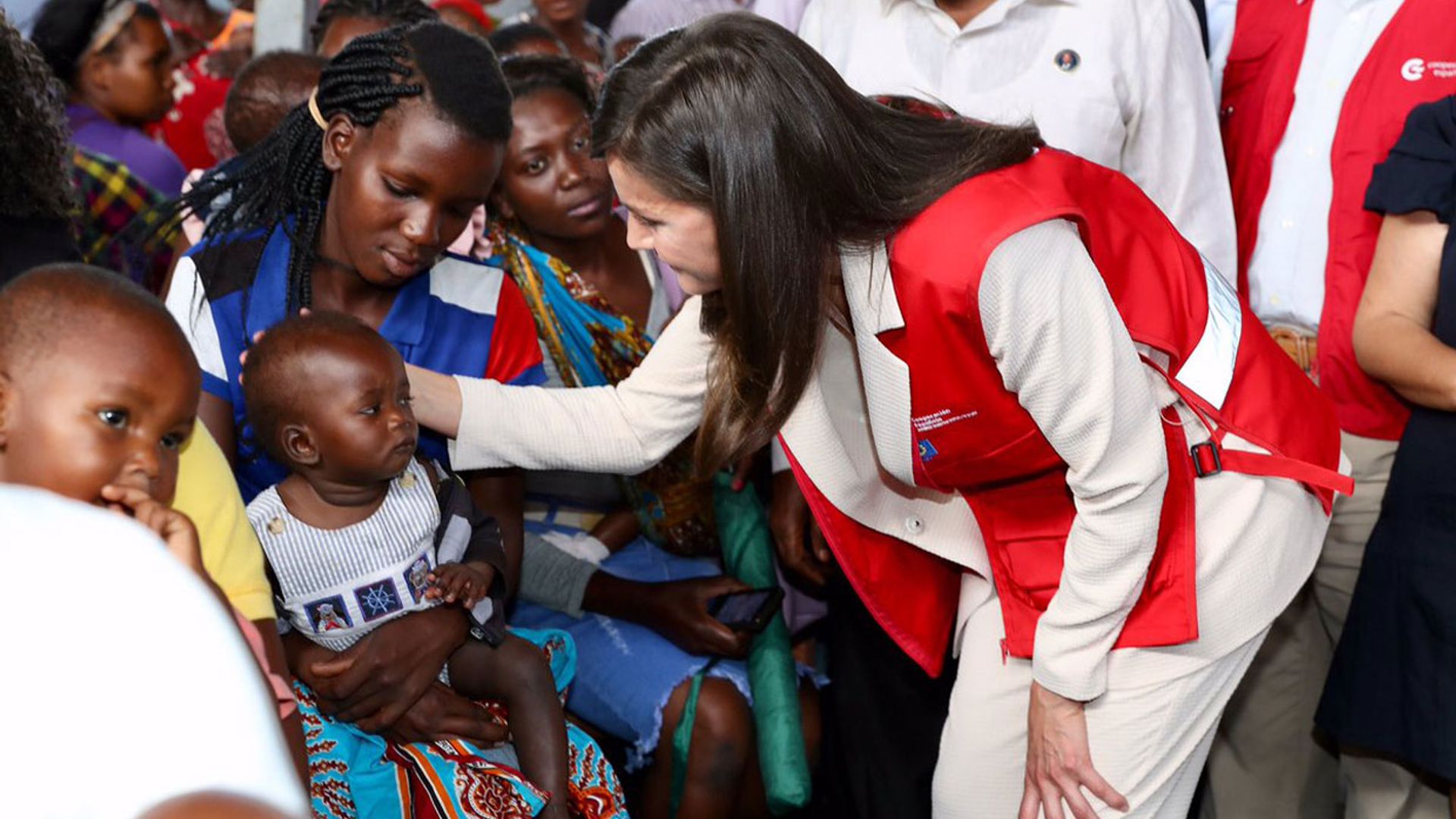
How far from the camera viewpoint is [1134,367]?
184 centimetres

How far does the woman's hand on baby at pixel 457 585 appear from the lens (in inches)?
83.4

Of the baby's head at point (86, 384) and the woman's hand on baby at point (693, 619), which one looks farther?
the woman's hand on baby at point (693, 619)

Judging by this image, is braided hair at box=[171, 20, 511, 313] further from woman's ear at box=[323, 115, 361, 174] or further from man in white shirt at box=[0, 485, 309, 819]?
man in white shirt at box=[0, 485, 309, 819]

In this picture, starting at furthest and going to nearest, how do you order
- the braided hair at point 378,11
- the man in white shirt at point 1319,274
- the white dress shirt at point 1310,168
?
the braided hair at point 378,11, the white dress shirt at point 1310,168, the man in white shirt at point 1319,274

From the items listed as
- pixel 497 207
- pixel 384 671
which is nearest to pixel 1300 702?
pixel 384 671

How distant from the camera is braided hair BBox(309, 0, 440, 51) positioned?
328 cm

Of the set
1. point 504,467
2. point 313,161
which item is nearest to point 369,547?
point 504,467

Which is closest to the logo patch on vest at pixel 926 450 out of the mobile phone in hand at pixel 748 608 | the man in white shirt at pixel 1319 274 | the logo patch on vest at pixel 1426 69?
the mobile phone in hand at pixel 748 608

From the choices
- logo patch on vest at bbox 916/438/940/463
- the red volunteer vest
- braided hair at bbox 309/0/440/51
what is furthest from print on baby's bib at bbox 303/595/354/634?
the red volunteer vest

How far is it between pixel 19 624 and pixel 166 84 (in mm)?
3239

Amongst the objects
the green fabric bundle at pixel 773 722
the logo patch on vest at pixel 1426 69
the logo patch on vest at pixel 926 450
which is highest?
the logo patch on vest at pixel 1426 69

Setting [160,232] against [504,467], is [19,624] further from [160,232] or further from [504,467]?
[160,232]

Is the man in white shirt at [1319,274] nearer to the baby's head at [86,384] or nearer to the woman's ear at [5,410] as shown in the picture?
the baby's head at [86,384]

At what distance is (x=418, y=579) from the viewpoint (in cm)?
213
